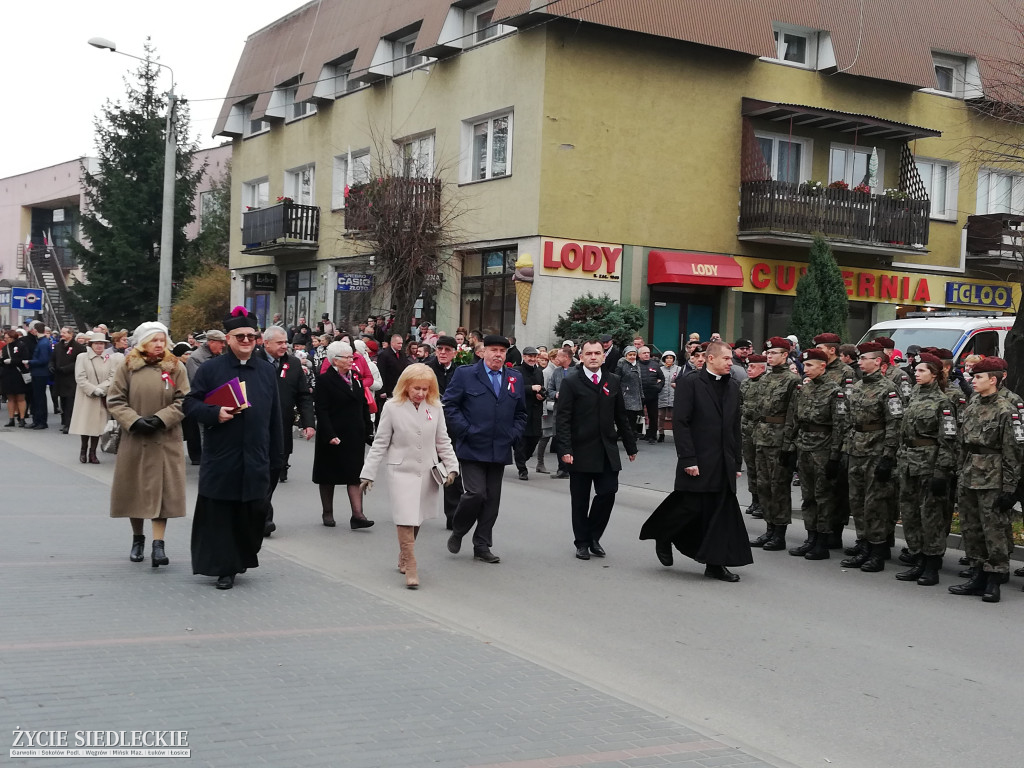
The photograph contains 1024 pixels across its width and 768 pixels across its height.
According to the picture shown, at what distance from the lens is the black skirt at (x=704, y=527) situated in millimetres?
9156

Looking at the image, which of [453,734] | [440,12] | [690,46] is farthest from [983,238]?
[453,734]

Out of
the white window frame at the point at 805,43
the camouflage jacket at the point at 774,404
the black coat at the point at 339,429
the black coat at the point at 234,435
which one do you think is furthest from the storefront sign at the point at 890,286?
the black coat at the point at 234,435

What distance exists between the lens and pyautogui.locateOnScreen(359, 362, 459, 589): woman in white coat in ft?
28.1

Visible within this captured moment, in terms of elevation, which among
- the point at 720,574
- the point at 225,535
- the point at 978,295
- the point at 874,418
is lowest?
the point at 720,574

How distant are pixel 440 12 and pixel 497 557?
1995 cm

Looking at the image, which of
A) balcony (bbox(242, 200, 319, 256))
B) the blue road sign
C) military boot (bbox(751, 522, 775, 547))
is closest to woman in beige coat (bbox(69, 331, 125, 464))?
military boot (bbox(751, 522, 775, 547))

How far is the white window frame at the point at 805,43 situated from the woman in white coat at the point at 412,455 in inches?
814

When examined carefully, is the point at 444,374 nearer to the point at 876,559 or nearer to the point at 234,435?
the point at 876,559

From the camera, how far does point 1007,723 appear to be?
5664 mm

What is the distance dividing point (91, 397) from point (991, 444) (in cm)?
1248

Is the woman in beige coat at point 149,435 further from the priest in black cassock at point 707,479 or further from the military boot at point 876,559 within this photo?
the military boot at point 876,559

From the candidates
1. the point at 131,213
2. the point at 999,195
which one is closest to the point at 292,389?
the point at 999,195

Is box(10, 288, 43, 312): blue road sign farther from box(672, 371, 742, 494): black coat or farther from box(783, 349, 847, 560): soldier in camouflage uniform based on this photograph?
box(672, 371, 742, 494): black coat

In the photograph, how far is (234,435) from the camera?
27.0ft
